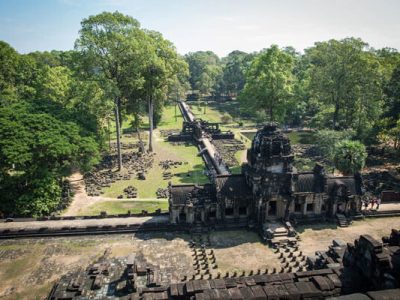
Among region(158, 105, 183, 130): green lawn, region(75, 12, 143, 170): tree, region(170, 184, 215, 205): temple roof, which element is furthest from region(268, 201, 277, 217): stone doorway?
region(158, 105, 183, 130): green lawn

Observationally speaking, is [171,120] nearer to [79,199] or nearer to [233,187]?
[79,199]

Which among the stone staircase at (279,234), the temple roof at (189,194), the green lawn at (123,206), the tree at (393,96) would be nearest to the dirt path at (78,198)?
the green lawn at (123,206)

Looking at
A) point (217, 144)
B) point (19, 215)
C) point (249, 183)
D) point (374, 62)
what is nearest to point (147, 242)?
point (249, 183)

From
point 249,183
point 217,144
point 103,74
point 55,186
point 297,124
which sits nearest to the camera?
point 249,183

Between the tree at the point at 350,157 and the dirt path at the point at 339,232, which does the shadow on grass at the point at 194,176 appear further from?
the tree at the point at 350,157

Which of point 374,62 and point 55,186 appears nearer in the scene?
point 55,186

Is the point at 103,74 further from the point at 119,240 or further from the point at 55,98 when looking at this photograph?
the point at 119,240

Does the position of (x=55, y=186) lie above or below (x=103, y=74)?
below

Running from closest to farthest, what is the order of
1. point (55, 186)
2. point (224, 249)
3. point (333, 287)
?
point (333, 287), point (224, 249), point (55, 186)
